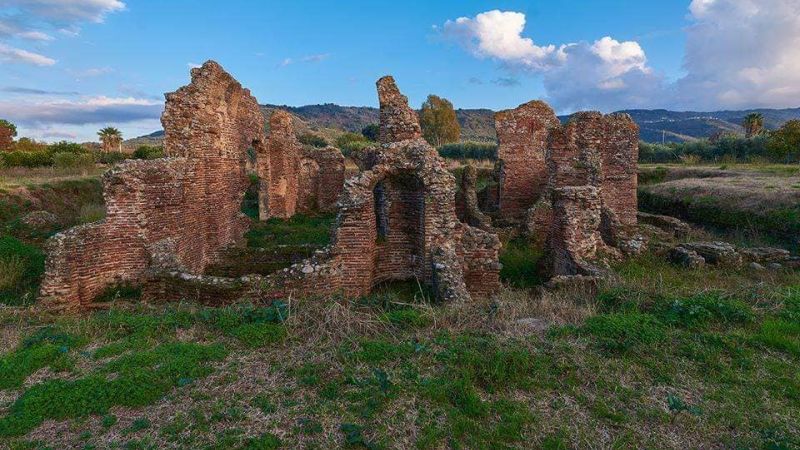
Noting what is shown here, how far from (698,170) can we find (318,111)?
12811 centimetres

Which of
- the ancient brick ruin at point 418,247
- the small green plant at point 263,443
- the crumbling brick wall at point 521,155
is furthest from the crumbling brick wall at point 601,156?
the small green plant at point 263,443

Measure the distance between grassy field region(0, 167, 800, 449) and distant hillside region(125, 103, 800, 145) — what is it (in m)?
105

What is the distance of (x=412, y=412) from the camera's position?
4.64m

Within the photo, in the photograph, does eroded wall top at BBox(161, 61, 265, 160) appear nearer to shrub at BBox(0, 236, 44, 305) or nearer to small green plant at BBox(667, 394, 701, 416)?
shrub at BBox(0, 236, 44, 305)

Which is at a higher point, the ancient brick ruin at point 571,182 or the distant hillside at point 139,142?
the distant hillside at point 139,142

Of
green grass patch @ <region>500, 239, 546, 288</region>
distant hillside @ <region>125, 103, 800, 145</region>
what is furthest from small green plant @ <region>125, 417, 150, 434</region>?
distant hillside @ <region>125, 103, 800, 145</region>

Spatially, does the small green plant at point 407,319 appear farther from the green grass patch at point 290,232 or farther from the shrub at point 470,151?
the shrub at point 470,151

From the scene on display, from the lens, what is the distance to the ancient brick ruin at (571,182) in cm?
1141

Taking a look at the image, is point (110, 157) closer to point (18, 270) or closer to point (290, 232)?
point (290, 232)

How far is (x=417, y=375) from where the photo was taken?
5180mm

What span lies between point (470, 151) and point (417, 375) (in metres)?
51.5

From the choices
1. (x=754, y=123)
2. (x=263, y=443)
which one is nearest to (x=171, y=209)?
(x=263, y=443)

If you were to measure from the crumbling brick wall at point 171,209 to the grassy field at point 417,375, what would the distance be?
197cm

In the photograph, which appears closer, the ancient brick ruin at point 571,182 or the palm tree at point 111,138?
the ancient brick ruin at point 571,182
